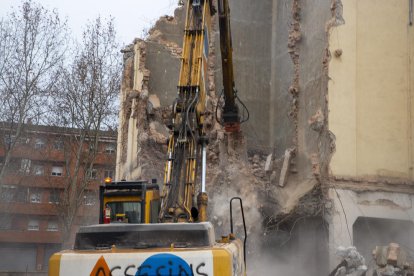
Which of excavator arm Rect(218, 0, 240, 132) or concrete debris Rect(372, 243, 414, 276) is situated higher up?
excavator arm Rect(218, 0, 240, 132)

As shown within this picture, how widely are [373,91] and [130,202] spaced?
938 centimetres

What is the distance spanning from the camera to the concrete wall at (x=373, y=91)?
1566 centimetres

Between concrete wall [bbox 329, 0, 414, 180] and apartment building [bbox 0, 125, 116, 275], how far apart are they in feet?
55.6

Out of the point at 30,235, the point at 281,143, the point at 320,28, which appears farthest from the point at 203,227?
the point at 30,235

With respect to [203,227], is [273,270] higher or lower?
lower

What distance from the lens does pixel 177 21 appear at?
2095cm

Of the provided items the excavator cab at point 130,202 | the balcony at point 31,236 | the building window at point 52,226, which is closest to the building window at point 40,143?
the balcony at point 31,236

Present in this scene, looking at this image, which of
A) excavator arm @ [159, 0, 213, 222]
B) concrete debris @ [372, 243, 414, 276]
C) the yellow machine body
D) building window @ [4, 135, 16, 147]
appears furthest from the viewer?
building window @ [4, 135, 16, 147]

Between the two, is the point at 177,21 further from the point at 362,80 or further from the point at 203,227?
the point at 203,227

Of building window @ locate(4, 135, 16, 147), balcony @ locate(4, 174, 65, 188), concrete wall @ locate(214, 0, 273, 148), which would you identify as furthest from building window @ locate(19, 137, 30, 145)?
concrete wall @ locate(214, 0, 273, 148)

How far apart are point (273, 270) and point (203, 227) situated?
11422mm

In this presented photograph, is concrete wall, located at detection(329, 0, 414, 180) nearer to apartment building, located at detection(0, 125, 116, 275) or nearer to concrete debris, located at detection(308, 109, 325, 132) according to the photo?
concrete debris, located at detection(308, 109, 325, 132)

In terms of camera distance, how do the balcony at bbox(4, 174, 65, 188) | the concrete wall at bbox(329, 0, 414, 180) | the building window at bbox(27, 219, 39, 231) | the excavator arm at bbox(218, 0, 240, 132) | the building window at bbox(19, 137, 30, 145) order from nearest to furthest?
the excavator arm at bbox(218, 0, 240, 132), the concrete wall at bbox(329, 0, 414, 180), the building window at bbox(19, 137, 30, 145), the balcony at bbox(4, 174, 65, 188), the building window at bbox(27, 219, 39, 231)

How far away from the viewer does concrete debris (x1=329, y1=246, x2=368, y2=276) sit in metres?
13.3
